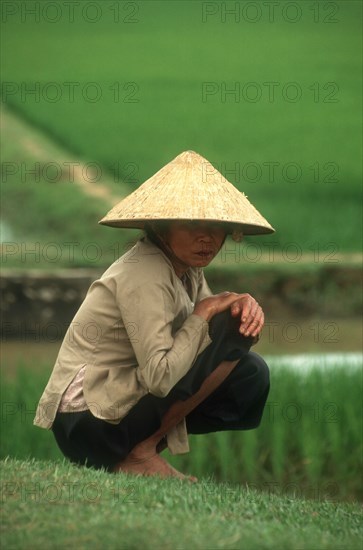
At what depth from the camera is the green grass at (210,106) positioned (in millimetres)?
11213

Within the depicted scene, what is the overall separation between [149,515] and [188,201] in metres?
1.03

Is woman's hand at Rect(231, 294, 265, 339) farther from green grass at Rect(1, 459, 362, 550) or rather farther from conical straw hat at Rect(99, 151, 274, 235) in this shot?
green grass at Rect(1, 459, 362, 550)

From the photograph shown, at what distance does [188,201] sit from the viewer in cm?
362

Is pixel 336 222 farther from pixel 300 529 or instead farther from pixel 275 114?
pixel 300 529

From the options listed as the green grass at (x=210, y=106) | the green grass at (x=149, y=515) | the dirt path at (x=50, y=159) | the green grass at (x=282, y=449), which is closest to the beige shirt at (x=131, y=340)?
the green grass at (x=149, y=515)

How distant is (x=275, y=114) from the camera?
14188mm

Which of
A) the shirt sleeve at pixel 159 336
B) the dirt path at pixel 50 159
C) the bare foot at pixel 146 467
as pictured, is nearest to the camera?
the shirt sleeve at pixel 159 336

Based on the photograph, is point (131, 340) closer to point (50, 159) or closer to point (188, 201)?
point (188, 201)

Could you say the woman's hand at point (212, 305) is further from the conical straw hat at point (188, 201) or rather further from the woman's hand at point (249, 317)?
the conical straw hat at point (188, 201)

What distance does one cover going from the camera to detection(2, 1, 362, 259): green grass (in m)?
11.2

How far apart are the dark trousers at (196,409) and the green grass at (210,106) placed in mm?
6396

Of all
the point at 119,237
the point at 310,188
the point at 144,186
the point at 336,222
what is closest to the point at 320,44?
the point at 310,188

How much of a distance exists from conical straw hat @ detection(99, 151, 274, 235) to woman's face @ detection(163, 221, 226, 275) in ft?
0.19

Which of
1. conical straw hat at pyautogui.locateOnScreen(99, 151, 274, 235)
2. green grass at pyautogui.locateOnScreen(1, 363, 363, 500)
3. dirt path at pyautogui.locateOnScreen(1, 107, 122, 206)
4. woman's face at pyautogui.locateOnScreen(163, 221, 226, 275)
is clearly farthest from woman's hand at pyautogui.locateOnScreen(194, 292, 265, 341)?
dirt path at pyautogui.locateOnScreen(1, 107, 122, 206)
